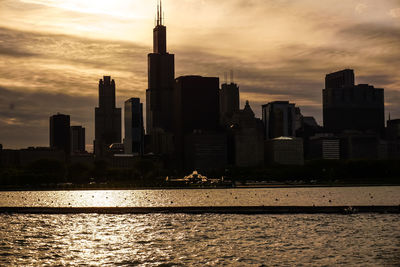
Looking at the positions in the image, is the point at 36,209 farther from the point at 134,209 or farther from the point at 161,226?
the point at 161,226

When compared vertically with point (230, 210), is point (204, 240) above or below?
below

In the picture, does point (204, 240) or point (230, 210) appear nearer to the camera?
point (204, 240)

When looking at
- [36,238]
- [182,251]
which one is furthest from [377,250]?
[36,238]

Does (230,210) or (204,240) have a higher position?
(230,210)

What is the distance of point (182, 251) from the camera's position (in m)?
69.4

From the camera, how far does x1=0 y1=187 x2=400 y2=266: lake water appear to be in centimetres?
6288

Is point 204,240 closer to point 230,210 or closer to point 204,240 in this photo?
point 204,240

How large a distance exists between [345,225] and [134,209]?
47775 mm

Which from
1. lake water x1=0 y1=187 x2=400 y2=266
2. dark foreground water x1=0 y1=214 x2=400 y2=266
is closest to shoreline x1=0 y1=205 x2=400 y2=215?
lake water x1=0 y1=187 x2=400 y2=266

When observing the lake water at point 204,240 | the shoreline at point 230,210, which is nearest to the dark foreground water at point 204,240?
the lake water at point 204,240

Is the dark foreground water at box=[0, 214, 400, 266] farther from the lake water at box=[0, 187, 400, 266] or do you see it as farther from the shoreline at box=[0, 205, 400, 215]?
the shoreline at box=[0, 205, 400, 215]

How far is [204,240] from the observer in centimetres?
7844

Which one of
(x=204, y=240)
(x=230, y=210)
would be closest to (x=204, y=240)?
(x=204, y=240)

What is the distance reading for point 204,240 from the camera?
257 ft
